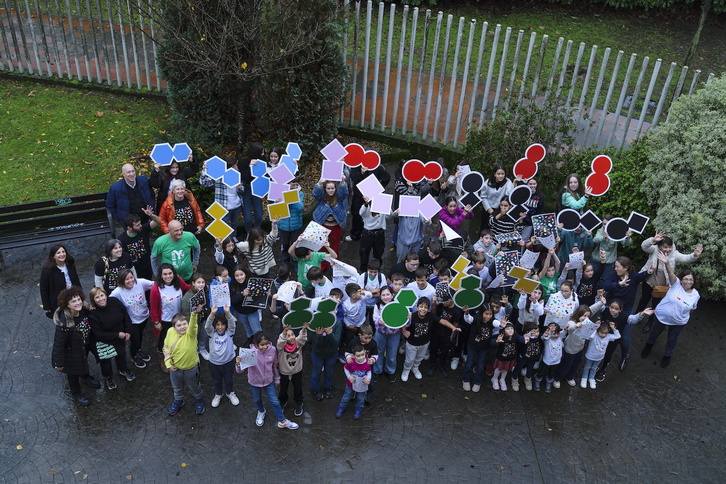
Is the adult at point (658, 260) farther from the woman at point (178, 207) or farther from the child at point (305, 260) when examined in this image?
the woman at point (178, 207)

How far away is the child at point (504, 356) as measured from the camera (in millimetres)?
8492

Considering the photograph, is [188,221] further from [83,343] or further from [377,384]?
[377,384]

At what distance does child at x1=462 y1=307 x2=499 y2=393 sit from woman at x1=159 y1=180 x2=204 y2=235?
466cm

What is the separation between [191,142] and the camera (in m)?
A: 12.2

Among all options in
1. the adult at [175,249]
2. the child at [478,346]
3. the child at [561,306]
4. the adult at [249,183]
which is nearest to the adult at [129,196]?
the adult at [175,249]

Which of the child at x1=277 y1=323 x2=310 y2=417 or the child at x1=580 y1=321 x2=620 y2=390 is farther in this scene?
the child at x1=580 y1=321 x2=620 y2=390

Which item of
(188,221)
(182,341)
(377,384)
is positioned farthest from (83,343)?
(377,384)

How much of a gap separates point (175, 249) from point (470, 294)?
4167 millimetres

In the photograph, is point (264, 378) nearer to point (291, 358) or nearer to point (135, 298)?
point (291, 358)

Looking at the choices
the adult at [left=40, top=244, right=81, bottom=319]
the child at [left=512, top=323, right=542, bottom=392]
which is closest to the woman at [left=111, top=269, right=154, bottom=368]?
the adult at [left=40, top=244, right=81, bottom=319]

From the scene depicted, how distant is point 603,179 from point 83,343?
829cm

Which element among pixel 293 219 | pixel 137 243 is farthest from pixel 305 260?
pixel 137 243

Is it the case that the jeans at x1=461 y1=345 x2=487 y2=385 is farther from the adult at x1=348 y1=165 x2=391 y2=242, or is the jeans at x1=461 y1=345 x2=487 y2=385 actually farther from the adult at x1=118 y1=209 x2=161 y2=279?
the adult at x1=118 y1=209 x2=161 y2=279

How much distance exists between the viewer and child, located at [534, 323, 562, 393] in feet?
28.0
